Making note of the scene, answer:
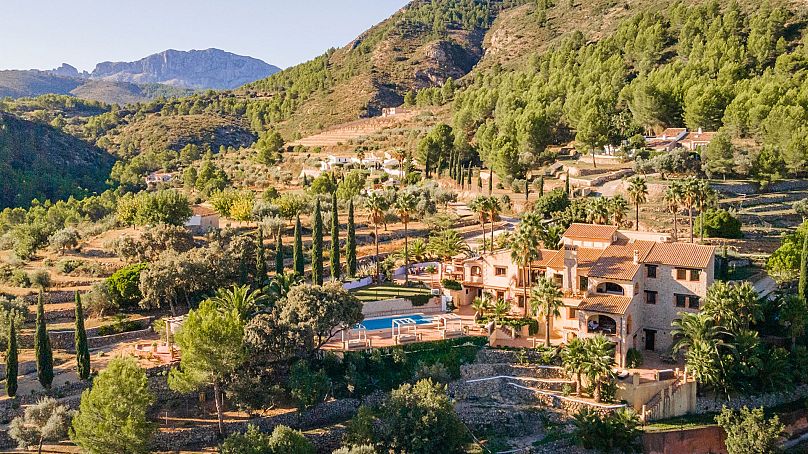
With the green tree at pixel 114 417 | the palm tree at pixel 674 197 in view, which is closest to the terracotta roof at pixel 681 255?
the palm tree at pixel 674 197

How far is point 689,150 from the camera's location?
66.0m

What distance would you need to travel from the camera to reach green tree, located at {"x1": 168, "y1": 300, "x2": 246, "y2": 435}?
3362cm

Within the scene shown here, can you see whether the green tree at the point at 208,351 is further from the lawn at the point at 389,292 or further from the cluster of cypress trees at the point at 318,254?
the lawn at the point at 389,292

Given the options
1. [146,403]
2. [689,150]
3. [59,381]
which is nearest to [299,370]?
[146,403]

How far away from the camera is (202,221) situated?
6325cm

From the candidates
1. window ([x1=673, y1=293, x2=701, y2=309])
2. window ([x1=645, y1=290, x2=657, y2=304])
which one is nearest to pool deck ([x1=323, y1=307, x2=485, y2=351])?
window ([x1=645, y1=290, x2=657, y2=304])

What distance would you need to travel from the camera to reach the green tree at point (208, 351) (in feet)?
110

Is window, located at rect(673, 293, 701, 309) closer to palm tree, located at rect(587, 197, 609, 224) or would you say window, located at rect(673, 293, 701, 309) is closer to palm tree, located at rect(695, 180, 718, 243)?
palm tree, located at rect(587, 197, 609, 224)

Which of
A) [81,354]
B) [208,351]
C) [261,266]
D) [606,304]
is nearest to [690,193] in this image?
[606,304]

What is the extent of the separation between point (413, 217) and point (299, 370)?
3105 centimetres

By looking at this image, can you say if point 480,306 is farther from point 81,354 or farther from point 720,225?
point 81,354

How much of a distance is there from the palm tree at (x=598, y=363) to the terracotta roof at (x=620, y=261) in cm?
520

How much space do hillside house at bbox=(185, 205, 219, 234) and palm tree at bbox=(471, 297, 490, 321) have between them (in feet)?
91.1

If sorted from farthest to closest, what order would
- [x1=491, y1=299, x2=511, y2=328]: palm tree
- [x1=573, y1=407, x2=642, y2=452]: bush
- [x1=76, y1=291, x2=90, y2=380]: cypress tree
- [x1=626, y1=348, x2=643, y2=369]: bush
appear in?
[x1=491, y1=299, x2=511, y2=328]: palm tree
[x1=626, y1=348, x2=643, y2=369]: bush
[x1=76, y1=291, x2=90, y2=380]: cypress tree
[x1=573, y1=407, x2=642, y2=452]: bush
